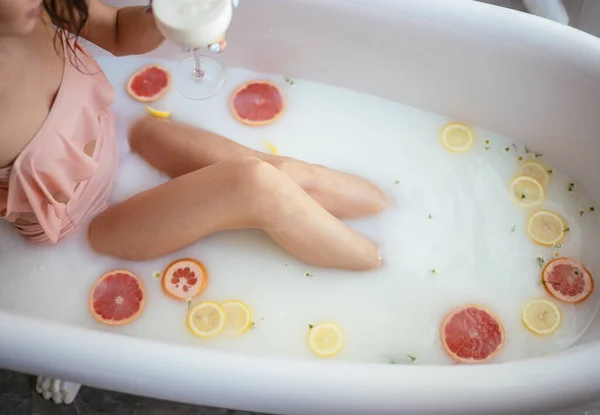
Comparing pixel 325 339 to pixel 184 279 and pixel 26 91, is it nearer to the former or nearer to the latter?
pixel 184 279

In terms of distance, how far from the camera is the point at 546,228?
1.41 m

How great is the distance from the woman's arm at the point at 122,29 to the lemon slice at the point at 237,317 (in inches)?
20.6

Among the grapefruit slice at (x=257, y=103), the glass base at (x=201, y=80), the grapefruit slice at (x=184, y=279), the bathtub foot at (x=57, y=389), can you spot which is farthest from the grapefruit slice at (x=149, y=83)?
the bathtub foot at (x=57, y=389)

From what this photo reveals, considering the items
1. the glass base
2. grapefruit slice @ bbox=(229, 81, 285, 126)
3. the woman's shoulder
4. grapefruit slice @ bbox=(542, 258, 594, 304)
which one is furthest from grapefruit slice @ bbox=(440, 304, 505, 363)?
the woman's shoulder

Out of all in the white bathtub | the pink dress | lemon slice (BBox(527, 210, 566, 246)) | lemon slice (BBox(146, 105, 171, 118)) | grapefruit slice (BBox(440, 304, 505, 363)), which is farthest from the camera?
lemon slice (BBox(146, 105, 171, 118))

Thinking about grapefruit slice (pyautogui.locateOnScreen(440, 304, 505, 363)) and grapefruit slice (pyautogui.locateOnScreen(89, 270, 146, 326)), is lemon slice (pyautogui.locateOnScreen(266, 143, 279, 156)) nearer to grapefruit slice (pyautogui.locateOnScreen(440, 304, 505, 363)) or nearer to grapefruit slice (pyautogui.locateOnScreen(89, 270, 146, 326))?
grapefruit slice (pyautogui.locateOnScreen(89, 270, 146, 326))

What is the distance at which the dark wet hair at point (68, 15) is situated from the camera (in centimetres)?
102

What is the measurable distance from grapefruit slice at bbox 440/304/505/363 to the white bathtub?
0.57 feet

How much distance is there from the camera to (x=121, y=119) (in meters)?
1.53

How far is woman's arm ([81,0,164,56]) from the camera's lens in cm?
116

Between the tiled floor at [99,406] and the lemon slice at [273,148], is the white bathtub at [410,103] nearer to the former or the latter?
the lemon slice at [273,148]

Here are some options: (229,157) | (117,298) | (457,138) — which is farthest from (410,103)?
(117,298)

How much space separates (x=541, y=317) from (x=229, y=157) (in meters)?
0.69

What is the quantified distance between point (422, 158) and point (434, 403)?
0.66 meters
